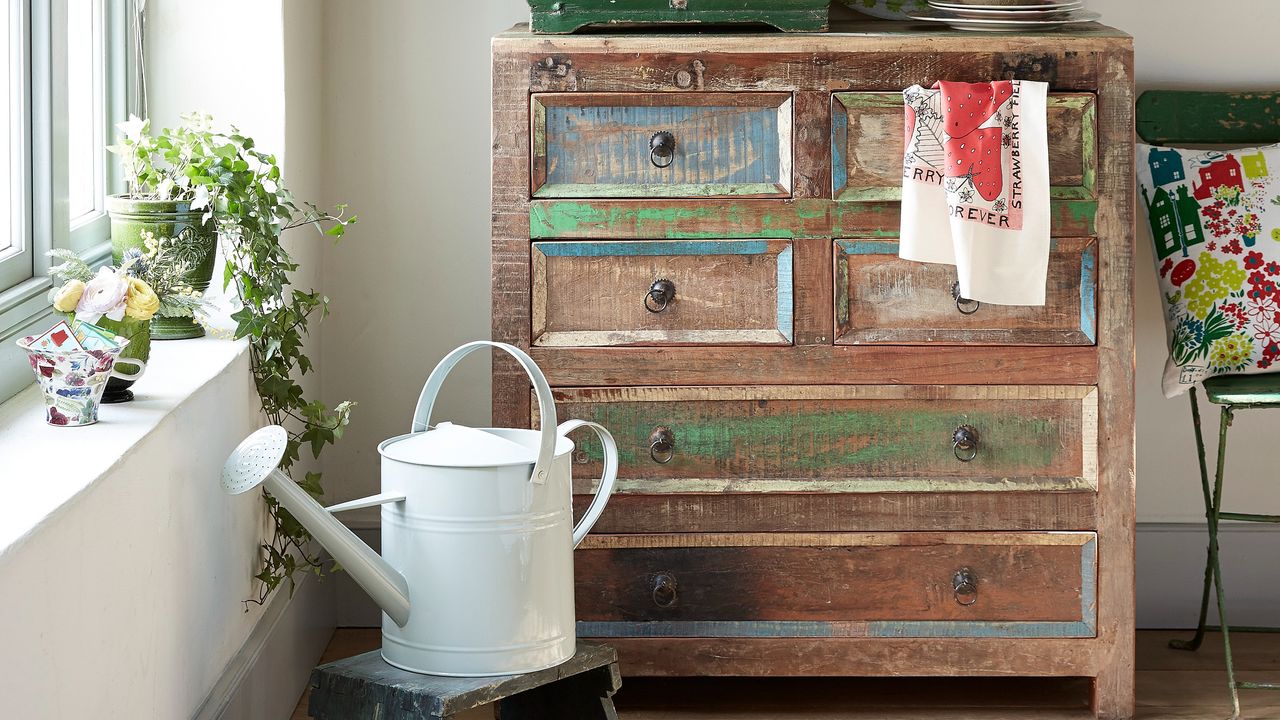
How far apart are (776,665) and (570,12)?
1215 millimetres

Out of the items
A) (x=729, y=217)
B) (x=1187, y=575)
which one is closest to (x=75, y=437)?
(x=729, y=217)

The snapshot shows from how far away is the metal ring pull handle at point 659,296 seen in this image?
2168 mm

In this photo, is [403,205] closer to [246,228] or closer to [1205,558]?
[246,228]

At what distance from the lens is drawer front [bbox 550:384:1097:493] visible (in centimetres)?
220

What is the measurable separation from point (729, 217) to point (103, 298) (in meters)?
1.02

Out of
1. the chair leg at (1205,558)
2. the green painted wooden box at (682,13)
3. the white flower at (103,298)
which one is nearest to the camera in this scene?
the white flower at (103,298)

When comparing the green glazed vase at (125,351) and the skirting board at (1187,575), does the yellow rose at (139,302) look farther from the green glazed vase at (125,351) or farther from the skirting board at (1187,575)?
the skirting board at (1187,575)

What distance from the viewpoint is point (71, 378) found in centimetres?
151

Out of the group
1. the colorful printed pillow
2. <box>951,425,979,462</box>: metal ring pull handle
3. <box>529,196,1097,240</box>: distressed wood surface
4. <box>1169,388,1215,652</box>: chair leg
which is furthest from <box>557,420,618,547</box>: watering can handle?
<box>1169,388,1215,652</box>: chair leg

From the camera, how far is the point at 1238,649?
271 centimetres

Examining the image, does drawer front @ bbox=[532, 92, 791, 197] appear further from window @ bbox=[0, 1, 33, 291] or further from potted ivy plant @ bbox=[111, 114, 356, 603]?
window @ bbox=[0, 1, 33, 291]

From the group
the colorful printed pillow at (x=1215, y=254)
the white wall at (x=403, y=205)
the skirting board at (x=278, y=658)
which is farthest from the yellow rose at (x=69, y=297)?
the colorful printed pillow at (x=1215, y=254)

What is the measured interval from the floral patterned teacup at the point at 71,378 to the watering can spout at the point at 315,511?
20 centimetres

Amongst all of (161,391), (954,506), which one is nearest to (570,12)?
(161,391)
